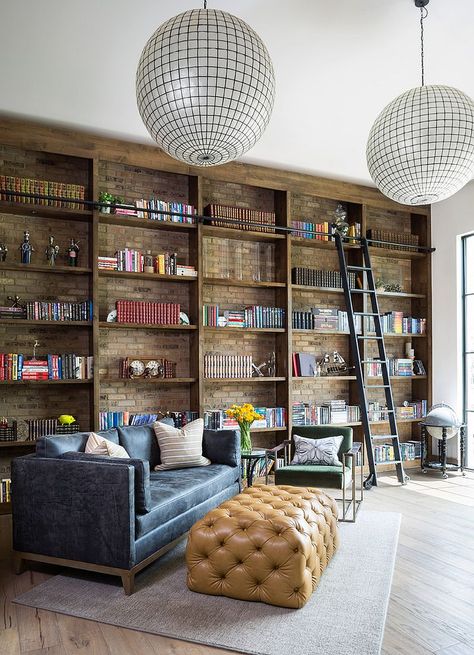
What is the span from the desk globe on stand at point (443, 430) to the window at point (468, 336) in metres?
0.27

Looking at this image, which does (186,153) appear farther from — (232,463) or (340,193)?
(340,193)

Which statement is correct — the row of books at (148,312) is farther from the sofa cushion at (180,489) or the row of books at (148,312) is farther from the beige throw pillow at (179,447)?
the sofa cushion at (180,489)

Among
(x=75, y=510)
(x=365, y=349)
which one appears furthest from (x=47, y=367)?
(x=365, y=349)

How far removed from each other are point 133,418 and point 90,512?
103 inches

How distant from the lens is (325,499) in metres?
4.47

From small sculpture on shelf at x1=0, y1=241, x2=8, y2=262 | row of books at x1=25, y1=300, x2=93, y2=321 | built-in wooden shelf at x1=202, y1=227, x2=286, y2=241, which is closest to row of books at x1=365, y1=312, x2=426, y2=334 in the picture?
built-in wooden shelf at x1=202, y1=227, x2=286, y2=241

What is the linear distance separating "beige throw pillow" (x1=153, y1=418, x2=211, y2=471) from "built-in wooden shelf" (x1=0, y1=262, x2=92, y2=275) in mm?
1842

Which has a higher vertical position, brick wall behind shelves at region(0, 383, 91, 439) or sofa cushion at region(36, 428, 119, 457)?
brick wall behind shelves at region(0, 383, 91, 439)

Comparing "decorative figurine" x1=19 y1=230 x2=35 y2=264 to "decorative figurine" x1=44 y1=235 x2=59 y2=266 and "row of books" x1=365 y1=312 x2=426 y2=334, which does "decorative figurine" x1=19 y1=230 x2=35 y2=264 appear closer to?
"decorative figurine" x1=44 y1=235 x2=59 y2=266

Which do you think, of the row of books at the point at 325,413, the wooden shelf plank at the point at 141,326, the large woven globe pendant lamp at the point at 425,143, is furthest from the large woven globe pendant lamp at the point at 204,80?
the row of books at the point at 325,413

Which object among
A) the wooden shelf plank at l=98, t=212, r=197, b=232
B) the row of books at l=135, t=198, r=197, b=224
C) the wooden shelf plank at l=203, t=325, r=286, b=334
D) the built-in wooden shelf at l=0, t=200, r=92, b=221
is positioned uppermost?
the row of books at l=135, t=198, r=197, b=224

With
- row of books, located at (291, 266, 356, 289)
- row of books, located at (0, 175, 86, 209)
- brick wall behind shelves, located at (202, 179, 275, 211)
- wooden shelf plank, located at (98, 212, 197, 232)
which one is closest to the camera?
row of books, located at (0, 175, 86, 209)

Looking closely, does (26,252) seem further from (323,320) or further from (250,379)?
(323,320)

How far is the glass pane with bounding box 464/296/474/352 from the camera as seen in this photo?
799 centimetres
